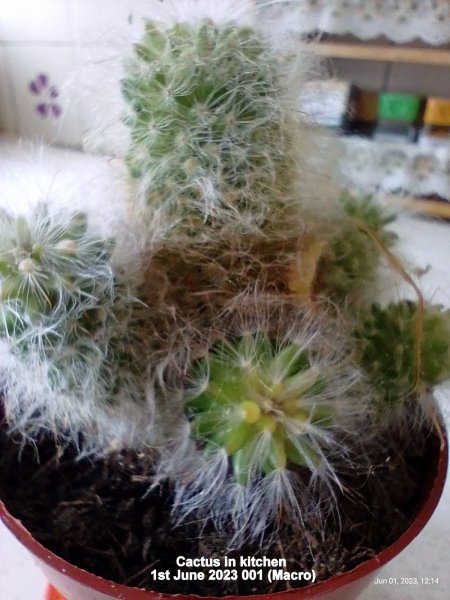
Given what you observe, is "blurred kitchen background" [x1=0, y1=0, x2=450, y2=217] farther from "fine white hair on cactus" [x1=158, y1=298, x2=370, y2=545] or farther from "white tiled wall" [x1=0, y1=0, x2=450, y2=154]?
"fine white hair on cactus" [x1=158, y1=298, x2=370, y2=545]

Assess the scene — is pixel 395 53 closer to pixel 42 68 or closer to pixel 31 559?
pixel 42 68

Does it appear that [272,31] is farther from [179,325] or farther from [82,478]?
[82,478]

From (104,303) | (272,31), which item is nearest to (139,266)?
(104,303)

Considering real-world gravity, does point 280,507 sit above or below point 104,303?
below

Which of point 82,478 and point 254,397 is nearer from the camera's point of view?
point 254,397

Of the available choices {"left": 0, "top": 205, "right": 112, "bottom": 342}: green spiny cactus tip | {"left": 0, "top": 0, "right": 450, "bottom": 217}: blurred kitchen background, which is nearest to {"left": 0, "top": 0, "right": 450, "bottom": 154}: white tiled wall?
{"left": 0, "top": 0, "right": 450, "bottom": 217}: blurred kitchen background

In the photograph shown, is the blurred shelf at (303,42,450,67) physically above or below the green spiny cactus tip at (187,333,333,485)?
above
